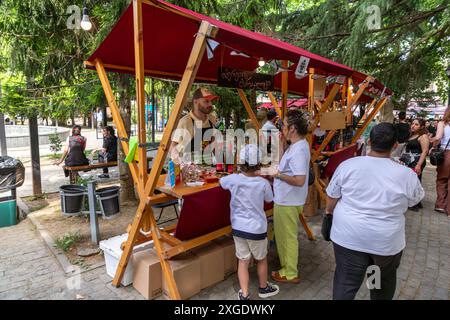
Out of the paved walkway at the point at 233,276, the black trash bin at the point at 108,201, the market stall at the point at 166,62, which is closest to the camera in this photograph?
the market stall at the point at 166,62

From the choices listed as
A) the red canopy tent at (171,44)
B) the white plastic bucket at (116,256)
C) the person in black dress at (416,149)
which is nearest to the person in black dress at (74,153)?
the red canopy tent at (171,44)

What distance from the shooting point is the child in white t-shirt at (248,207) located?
2822mm

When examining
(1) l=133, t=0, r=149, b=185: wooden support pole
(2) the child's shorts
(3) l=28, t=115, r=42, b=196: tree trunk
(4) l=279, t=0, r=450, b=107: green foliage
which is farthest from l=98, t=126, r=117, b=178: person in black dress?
(2) the child's shorts

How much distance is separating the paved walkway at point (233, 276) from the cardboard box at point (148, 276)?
0.13m

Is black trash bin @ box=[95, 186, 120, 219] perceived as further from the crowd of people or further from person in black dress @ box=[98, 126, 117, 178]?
person in black dress @ box=[98, 126, 117, 178]

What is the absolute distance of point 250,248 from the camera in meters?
2.91

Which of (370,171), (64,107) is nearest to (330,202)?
(370,171)

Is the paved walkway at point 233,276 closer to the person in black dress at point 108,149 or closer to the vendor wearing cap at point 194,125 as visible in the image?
the vendor wearing cap at point 194,125

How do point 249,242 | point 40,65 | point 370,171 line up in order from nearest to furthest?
1. point 370,171
2. point 249,242
3. point 40,65

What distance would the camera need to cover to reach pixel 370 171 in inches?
83.3

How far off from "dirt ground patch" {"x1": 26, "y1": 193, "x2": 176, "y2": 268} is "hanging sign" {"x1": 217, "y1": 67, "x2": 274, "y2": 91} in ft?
9.16

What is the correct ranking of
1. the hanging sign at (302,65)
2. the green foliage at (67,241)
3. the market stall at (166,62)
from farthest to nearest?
the green foliage at (67,241)
the hanging sign at (302,65)
the market stall at (166,62)
